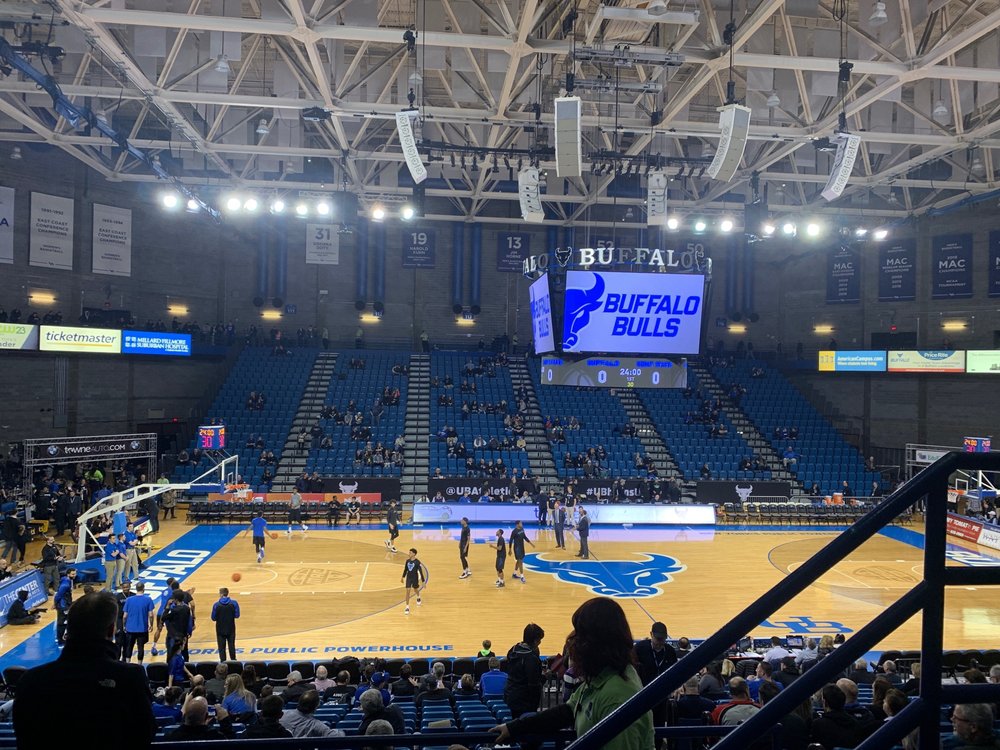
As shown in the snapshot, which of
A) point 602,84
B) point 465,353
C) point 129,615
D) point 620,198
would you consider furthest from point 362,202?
point 129,615

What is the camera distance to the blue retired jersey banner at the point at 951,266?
3055 cm

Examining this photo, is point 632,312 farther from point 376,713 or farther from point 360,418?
point 360,418

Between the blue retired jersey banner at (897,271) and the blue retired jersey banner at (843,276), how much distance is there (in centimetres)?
122

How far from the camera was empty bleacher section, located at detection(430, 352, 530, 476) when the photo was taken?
2836cm

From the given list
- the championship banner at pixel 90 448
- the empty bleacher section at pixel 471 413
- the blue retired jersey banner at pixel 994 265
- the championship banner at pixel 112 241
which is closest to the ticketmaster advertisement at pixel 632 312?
the empty bleacher section at pixel 471 413

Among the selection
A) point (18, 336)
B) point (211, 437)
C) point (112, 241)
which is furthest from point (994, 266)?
Answer: point (18, 336)

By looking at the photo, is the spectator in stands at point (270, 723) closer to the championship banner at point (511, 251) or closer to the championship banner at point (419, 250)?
the championship banner at point (419, 250)

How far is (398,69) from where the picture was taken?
725 inches

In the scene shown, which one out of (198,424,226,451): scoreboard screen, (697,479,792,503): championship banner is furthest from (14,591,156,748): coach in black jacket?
(697,479,792,503): championship banner

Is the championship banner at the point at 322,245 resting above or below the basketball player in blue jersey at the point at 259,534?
above

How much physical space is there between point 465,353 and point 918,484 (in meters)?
35.3

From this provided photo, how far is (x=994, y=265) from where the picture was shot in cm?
2948

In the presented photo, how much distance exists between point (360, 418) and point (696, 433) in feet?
50.7

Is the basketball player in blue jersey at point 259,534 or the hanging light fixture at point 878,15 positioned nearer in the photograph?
the hanging light fixture at point 878,15
